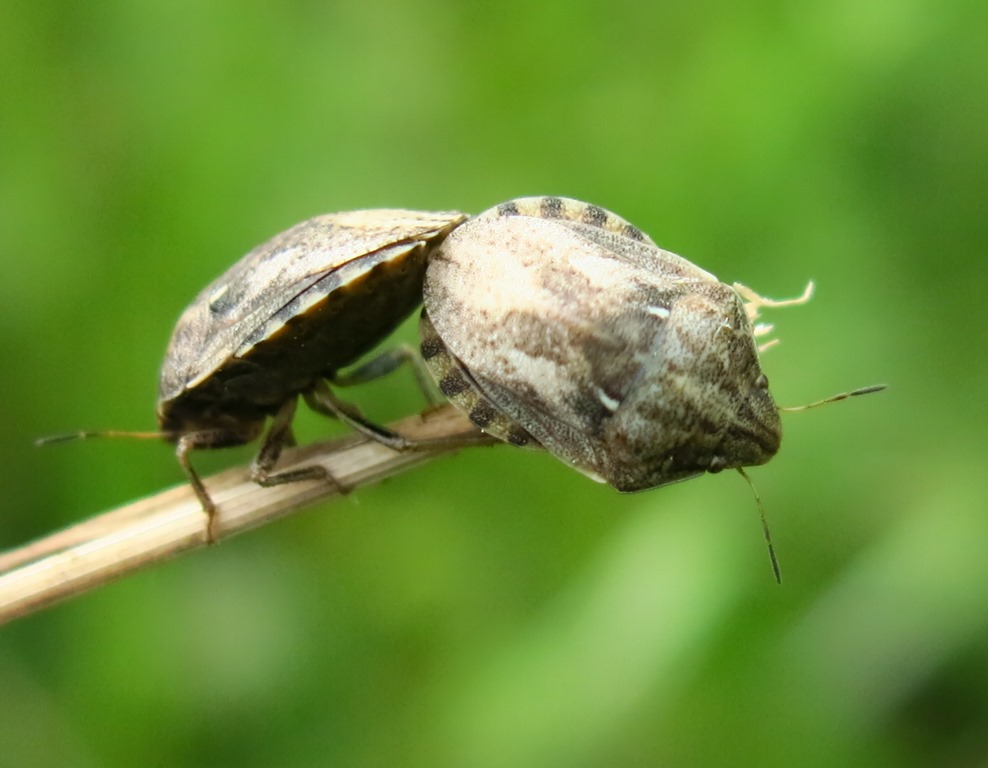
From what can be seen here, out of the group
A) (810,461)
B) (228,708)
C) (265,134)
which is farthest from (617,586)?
(265,134)

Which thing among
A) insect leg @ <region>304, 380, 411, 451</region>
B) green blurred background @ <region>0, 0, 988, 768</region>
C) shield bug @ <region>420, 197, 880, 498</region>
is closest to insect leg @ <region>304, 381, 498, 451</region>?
insect leg @ <region>304, 380, 411, 451</region>

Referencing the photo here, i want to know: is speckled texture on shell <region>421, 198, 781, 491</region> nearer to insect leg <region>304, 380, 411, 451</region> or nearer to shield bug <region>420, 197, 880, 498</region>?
shield bug <region>420, 197, 880, 498</region>

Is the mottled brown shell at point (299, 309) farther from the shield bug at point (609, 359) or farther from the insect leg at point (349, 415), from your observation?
the shield bug at point (609, 359)

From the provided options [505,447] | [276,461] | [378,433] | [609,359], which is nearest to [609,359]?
[609,359]

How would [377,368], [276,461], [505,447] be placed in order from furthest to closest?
[505,447]
[377,368]
[276,461]

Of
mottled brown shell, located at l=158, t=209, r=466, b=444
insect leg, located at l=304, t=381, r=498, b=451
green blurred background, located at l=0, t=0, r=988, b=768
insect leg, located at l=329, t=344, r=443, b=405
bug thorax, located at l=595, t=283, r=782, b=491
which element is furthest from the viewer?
green blurred background, located at l=0, t=0, r=988, b=768

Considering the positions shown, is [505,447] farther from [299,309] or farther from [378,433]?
[299,309]
